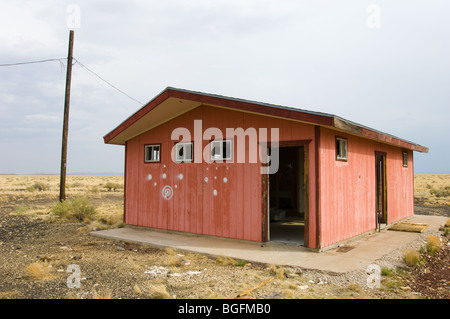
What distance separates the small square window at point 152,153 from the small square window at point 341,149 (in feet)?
16.4

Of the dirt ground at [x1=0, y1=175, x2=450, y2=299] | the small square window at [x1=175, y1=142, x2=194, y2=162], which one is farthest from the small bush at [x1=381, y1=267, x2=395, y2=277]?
the small square window at [x1=175, y1=142, x2=194, y2=162]

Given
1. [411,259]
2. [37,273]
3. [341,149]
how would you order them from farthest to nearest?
1. [341,149]
2. [411,259]
3. [37,273]

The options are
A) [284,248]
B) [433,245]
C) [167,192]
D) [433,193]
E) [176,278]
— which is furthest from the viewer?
[433,193]

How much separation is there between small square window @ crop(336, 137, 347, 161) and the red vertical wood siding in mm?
1206

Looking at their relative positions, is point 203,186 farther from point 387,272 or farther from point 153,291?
point 387,272

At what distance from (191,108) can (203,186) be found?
214 centimetres

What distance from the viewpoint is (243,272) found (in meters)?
6.11

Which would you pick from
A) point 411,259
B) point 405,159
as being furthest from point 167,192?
point 405,159

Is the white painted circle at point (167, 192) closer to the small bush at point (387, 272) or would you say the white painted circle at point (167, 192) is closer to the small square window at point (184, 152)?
the small square window at point (184, 152)

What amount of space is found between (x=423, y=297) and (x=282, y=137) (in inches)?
159

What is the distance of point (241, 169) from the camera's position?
840 centimetres

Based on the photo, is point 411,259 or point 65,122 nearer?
point 411,259

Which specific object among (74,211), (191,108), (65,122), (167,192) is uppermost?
(65,122)
